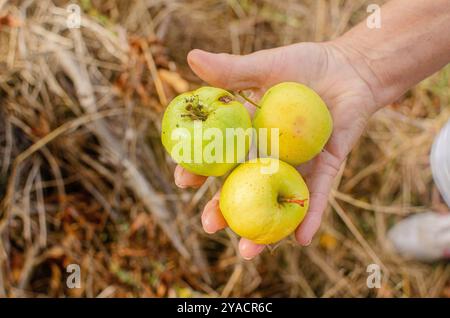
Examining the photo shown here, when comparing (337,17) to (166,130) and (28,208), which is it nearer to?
(166,130)


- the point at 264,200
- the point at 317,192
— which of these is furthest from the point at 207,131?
the point at 317,192

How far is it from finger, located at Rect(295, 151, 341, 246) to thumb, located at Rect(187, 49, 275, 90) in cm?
48

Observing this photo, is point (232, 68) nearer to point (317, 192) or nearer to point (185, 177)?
point (185, 177)

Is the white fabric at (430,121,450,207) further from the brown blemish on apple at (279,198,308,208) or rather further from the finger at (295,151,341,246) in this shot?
the brown blemish on apple at (279,198,308,208)

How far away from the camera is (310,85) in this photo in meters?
2.51

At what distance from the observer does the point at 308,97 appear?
2.09m

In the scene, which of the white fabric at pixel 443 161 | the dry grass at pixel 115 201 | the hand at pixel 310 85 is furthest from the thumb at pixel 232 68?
the white fabric at pixel 443 161

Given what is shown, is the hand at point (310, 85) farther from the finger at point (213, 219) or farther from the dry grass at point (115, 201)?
the dry grass at point (115, 201)

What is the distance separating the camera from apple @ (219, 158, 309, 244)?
195 centimetres

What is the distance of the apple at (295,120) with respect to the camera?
81.0 inches

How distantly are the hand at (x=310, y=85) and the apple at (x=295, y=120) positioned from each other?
0.84ft

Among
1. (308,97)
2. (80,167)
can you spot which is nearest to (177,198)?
(80,167)

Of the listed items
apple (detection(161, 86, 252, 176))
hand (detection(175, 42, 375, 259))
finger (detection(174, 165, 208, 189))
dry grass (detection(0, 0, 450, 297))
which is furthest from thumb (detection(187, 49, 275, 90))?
dry grass (detection(0, 0, 450, 297))
